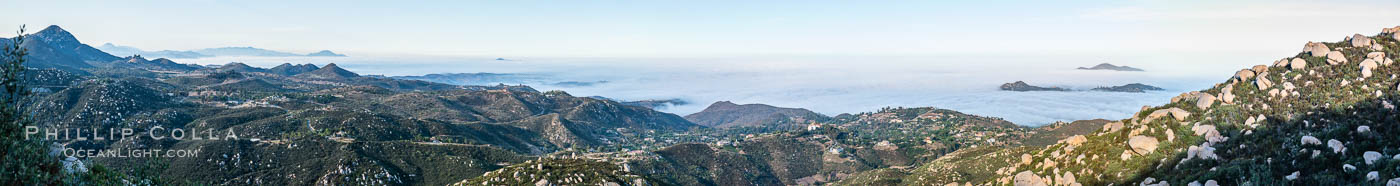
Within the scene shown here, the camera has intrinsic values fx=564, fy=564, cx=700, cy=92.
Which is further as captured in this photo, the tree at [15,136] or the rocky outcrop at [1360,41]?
the rocky outcrop at [1360,41]

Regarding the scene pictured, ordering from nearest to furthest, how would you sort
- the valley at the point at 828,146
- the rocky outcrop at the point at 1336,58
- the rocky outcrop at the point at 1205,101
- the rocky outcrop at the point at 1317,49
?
the valley at the point at 828,146 < the rocky outcrop at the point at 1336,58 < the rocky outcrop at the point at 1317,49 < the rocky outcrop at the point at 1205,101

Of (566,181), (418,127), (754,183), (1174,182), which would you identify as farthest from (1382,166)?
(418,127)

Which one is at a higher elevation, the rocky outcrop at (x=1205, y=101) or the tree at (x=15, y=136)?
the rocky outcrop at (x=1205, y=101)

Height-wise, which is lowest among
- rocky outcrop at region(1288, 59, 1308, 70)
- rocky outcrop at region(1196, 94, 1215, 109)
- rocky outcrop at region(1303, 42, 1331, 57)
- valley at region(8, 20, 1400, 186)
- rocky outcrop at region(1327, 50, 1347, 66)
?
valley at region(8, 20, 1400, 186)

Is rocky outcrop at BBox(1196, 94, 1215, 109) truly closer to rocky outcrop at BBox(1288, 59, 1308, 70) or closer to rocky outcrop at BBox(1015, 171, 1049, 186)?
rocky outcrop at BBox(1288, 59, 1308, 70)

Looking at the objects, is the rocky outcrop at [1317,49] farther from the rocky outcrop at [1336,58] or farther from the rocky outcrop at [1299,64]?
the rocky outcrop at [1299,64]

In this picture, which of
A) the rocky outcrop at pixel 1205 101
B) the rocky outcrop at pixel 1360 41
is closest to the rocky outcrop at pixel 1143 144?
the rocky outcrop at pixel 1205 101

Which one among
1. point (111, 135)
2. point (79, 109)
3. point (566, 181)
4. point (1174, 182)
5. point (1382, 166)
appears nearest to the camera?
point (1382, 166)

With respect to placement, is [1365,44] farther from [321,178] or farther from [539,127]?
[539,127]

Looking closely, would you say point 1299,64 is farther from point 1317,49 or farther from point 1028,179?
point 1028,179

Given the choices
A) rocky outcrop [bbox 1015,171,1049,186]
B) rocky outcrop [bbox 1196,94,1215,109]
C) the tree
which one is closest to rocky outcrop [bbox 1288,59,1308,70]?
rocky outcrop [bbox 1196,94,1215,109]

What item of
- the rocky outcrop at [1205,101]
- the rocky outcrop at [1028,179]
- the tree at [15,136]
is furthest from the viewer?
the rocky outcrop at [1028,179]
